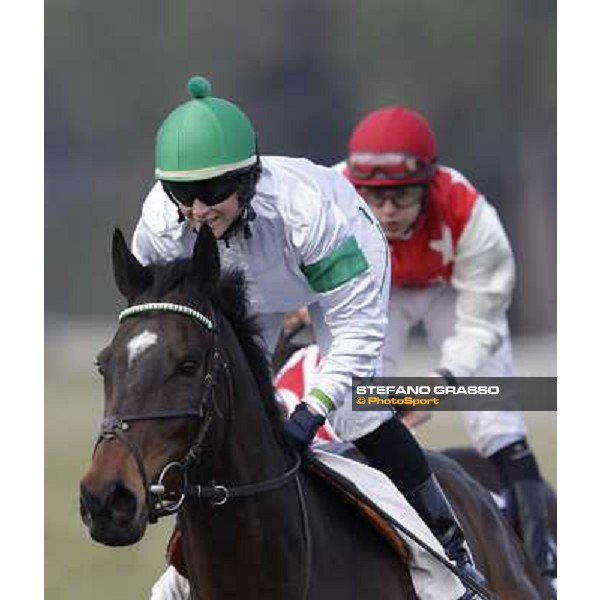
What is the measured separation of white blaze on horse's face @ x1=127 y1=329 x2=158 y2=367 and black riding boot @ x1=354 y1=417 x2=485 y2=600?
1038 mm

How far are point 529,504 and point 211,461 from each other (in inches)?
114

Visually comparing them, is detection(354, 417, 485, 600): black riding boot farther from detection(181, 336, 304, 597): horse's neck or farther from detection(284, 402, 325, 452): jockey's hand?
detection(181, 336, 304, 597): horse's neck

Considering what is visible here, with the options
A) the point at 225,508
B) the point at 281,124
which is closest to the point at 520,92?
the point at 281,124

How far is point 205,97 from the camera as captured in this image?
3.64 metres

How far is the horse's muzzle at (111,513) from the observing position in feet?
9.36

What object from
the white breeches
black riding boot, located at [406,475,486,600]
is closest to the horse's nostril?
black riding boot, located at [406,475,486,600]

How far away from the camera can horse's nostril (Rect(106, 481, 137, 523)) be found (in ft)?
9.39

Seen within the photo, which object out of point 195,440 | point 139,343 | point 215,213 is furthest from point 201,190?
point 195,440

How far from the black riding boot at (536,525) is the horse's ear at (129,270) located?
9.62 ft

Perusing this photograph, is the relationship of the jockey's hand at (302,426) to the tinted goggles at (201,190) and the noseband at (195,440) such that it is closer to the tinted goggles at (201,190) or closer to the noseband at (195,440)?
the noseband at (195,440)

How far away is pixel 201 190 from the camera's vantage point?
3543mm

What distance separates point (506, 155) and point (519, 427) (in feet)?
19.1
